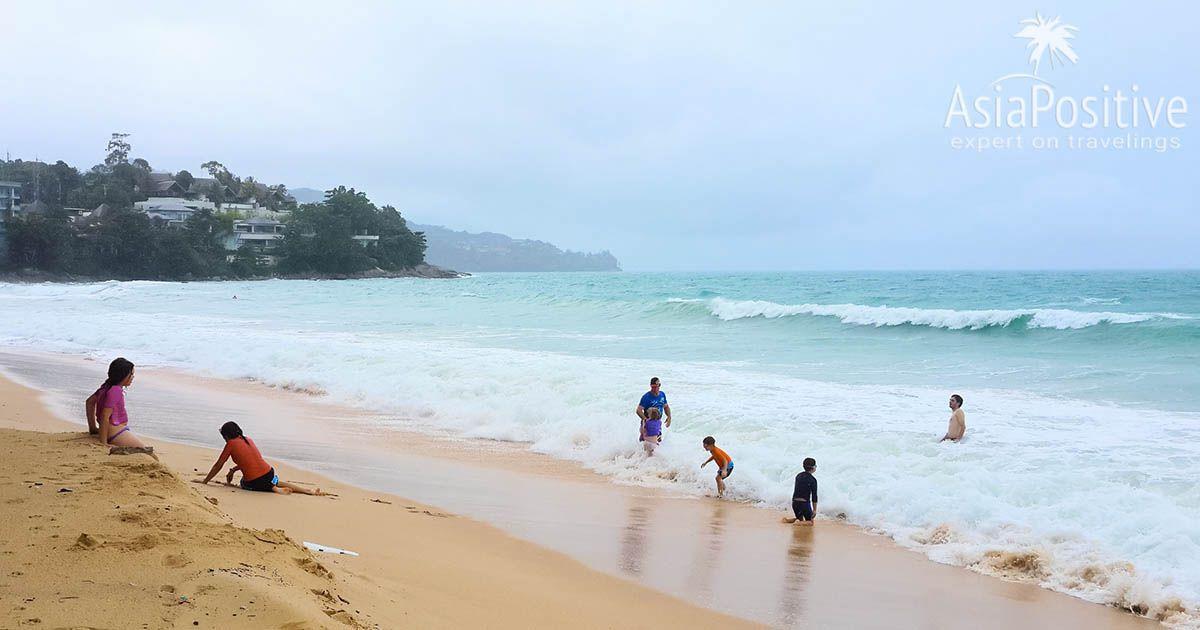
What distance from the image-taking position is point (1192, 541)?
7.19 meters

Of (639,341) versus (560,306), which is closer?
(639,341)

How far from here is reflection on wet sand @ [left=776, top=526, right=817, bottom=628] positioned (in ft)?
19.3

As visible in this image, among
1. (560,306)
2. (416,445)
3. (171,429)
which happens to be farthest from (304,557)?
(560,306)

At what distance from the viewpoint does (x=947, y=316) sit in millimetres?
28953

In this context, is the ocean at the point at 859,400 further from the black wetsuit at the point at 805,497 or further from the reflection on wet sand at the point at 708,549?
the reflection on wet sand at the point at 708,549

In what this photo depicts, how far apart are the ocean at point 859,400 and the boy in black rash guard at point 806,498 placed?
43cm

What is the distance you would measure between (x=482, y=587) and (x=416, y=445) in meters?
6.56

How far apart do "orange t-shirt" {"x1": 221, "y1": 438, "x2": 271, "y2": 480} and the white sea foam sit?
79.2 feet

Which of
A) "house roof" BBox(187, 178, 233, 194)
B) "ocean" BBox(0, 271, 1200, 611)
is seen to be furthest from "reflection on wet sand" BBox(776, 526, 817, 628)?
"house roof" BBox(187, 178, 233, 194)

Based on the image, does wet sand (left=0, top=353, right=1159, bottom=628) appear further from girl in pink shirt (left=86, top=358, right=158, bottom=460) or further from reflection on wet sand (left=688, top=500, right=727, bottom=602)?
girl in pink shirt (left=86, top=358, right=158, bottom=460)

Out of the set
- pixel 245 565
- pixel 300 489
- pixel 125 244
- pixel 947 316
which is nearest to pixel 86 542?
pixel 245 565

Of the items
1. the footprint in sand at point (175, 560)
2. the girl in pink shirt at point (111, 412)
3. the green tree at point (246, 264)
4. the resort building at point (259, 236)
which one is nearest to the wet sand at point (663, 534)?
the girl in pink shirt at point (111, 412)

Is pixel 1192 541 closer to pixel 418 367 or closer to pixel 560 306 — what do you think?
pixel 418 367

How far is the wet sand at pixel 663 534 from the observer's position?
608 cm
